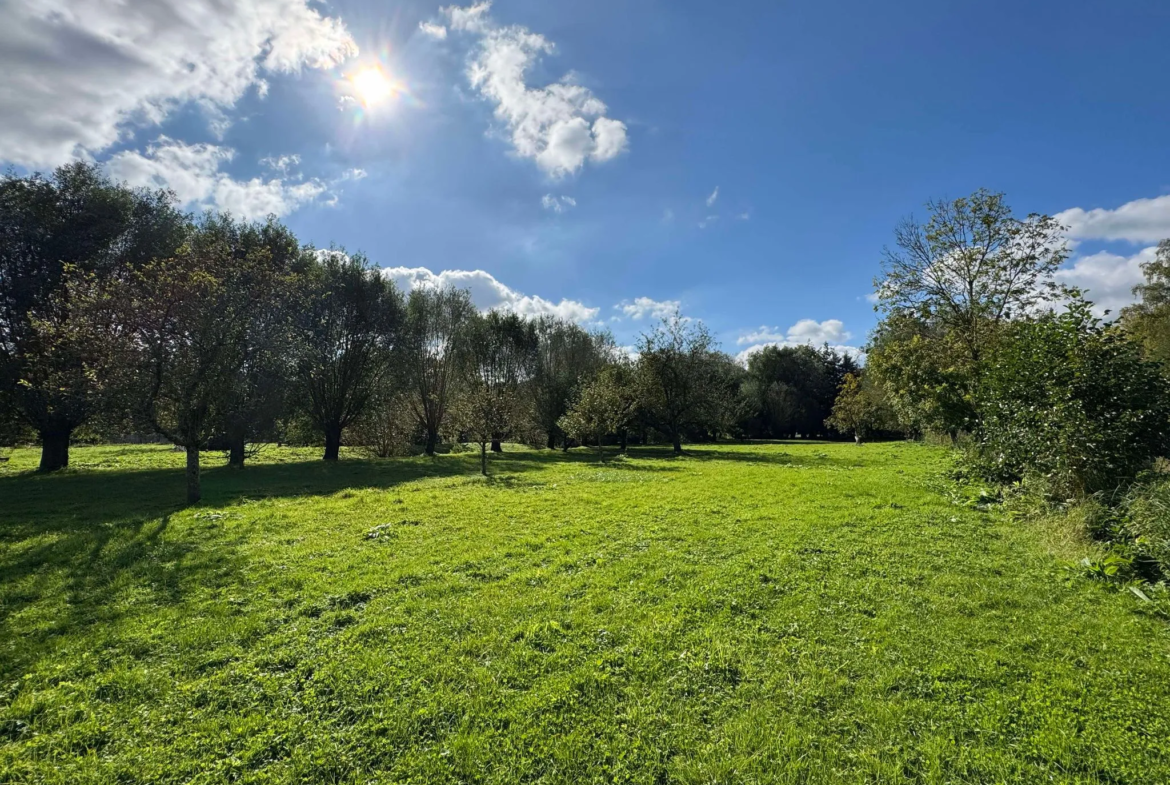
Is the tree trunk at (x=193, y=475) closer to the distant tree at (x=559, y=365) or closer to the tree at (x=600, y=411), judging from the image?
the tree at (x=600, y=411)

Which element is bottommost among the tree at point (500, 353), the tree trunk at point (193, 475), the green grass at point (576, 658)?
the green grass at point (576, 658)

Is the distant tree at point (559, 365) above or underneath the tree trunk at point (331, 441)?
above

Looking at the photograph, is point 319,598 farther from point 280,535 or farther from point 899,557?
point 899,557

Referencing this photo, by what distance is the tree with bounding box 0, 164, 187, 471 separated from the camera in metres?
19.1

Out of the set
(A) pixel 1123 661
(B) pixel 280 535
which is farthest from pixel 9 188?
→ (A) pixel 1123 661

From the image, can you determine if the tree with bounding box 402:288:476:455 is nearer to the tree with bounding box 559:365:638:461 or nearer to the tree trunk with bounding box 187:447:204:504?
the tree with bounding box 559:365:638:461

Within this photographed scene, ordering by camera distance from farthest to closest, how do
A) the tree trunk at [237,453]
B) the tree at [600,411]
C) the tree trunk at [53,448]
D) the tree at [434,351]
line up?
the tree at [434,351] → the tree at [600,411] → the tree trunk at [237,453] → the tree trunk at [53,448]

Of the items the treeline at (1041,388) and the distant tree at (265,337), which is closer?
the treeline at (1041,388)

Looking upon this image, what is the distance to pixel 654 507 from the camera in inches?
495

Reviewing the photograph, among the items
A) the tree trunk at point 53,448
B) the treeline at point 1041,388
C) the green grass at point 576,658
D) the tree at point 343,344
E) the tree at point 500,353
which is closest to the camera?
the green grass at point 576,658

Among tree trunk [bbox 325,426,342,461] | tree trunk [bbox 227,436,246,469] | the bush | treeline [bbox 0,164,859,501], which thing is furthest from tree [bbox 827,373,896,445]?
tree trunk [bbox 227,436,246,469]

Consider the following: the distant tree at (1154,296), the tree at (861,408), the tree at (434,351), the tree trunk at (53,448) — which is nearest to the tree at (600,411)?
the tree at (434,351)

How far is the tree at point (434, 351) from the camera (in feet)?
107

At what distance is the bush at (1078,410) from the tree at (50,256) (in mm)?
28938
